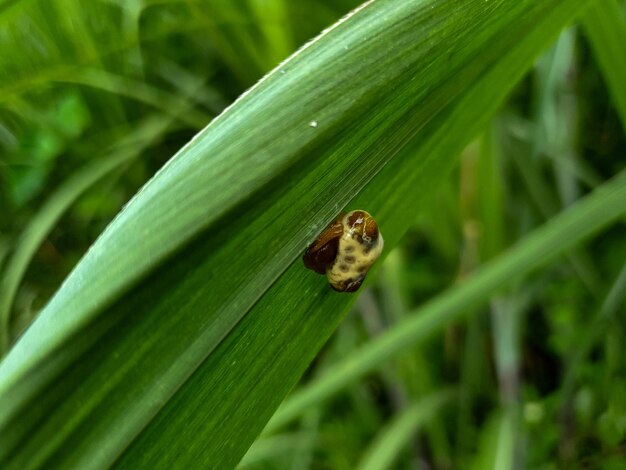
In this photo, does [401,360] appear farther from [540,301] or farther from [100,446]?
[100,446]

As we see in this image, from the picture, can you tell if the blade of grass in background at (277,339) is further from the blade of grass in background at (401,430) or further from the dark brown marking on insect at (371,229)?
the blade of grass in background at (401,430)

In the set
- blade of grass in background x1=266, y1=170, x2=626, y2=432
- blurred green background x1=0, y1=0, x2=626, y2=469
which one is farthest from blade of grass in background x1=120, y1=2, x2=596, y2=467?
blurred green background x1=0, y1=0, x2=626, y2=469

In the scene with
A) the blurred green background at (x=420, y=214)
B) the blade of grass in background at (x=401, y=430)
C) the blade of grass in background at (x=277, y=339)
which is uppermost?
the blurred green background at (x=420, y=214)

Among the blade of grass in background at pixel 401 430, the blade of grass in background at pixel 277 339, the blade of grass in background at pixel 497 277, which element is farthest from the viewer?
the blade of grass in background at pixel 401 430

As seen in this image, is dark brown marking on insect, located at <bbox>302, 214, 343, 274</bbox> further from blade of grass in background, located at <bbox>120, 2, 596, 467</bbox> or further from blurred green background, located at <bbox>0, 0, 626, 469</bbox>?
blurred green background, located at <bbox>0, 0, 626, 469</bbox>

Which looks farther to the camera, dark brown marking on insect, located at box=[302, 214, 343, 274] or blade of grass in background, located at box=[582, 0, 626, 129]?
blade of grass in background, located at box=[582, 0, 626, 129]

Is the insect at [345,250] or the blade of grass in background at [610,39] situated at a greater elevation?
the blade of grass in background at [610,39]

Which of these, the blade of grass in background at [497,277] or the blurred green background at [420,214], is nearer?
the blade of grass in background at [497,277]

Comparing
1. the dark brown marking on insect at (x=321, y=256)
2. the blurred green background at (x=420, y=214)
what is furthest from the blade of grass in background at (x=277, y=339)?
the blurred green background at (x=420, y=214)
